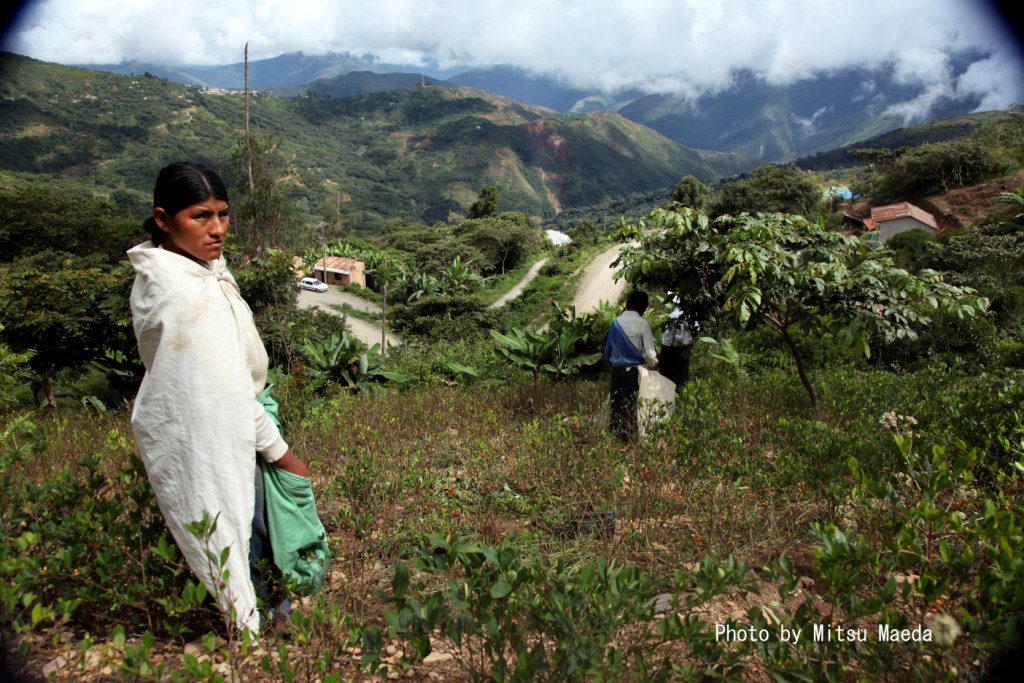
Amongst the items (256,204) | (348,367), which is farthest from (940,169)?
(348,367)

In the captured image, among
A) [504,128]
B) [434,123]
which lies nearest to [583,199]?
[504,128]

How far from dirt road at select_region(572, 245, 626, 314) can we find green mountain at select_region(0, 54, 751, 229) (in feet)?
120

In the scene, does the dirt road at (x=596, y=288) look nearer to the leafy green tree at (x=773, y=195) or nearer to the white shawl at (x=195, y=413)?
the leafy green tree at (x=773, y=195)

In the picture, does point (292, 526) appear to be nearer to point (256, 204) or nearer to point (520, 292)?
point (520, 292)

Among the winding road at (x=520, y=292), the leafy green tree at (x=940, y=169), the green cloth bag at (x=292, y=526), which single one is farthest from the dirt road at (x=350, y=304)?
the leafy green tree at (x=940, y=169)

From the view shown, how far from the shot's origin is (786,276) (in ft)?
11.6

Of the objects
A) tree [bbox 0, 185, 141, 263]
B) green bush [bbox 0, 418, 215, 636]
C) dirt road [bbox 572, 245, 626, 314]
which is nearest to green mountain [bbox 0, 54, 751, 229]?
tree [bbox 0, 185, 141, 263]

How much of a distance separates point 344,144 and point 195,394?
164 metres

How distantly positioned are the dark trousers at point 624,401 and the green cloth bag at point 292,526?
2048 mm

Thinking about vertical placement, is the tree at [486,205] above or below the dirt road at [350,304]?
above

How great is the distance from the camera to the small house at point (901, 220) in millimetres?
30562

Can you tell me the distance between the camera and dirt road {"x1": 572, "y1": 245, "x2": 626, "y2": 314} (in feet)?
64.1

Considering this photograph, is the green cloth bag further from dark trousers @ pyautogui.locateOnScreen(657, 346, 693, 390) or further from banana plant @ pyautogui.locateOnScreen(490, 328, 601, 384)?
banana plant @ pyautogui.locateOnScreen(490, 328, 601, 384)

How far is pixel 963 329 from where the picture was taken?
265 inches
